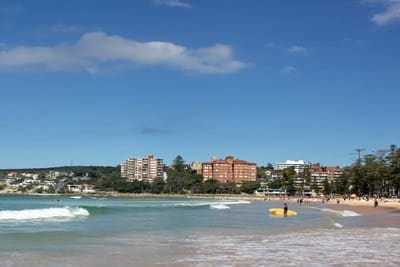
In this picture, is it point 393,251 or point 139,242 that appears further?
point 139,242

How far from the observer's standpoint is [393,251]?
62.7ft

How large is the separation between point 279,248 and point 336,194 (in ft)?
512

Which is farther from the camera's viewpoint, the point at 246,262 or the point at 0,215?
the point at 0,215

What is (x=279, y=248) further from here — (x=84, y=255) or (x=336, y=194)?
(x=336, y=194)

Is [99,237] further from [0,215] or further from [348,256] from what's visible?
[0,215]

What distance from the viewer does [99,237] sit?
26.4 meters

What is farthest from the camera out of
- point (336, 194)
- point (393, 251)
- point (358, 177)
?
point (336, 194)

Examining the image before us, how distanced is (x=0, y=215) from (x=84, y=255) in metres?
30.6

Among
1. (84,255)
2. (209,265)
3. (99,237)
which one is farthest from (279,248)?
(99,237)

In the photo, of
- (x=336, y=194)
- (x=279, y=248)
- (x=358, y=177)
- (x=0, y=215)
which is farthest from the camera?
(x=336, y=194)

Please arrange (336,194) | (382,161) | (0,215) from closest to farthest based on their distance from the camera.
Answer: (0,215), (382,161), (336,194)

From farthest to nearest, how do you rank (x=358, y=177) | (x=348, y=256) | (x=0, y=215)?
(x=358, y=177), (x=0, y=215), (x=348, y=256)

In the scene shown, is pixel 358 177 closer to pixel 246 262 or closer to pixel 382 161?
pixel 382 161

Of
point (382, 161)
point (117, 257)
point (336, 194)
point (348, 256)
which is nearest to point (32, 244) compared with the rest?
point (117, 257)
